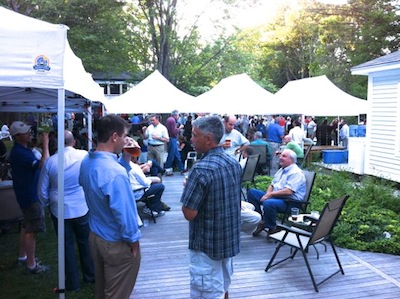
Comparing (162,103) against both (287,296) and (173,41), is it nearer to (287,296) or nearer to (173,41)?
(287,296)

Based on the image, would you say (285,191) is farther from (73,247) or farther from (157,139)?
(157,139)

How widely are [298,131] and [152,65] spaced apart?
43.4ft

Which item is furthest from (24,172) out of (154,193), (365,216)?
(365,216)

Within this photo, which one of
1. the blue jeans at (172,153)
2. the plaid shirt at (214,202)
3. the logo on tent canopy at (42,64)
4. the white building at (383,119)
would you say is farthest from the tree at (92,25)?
the plaid shirt at (214,202)

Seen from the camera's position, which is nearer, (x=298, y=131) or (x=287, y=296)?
(x=287, y=296)

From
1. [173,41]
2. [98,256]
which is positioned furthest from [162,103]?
[173,41]

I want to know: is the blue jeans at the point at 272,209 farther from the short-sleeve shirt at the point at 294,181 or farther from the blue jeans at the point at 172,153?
the blue jeans at the point at 172,153

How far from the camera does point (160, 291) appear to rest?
13.3 ft

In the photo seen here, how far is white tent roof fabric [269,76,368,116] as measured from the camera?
1220cm

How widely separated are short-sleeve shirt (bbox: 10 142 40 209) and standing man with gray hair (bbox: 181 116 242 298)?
236cm

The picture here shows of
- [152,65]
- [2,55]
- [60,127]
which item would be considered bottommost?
[60,127]

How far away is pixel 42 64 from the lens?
10.1 feet

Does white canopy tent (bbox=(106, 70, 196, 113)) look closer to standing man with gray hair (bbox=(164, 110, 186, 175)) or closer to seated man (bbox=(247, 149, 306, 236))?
standing man with gray hair (bbox=(164, 110, 186, 175))

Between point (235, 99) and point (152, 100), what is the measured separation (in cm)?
267
